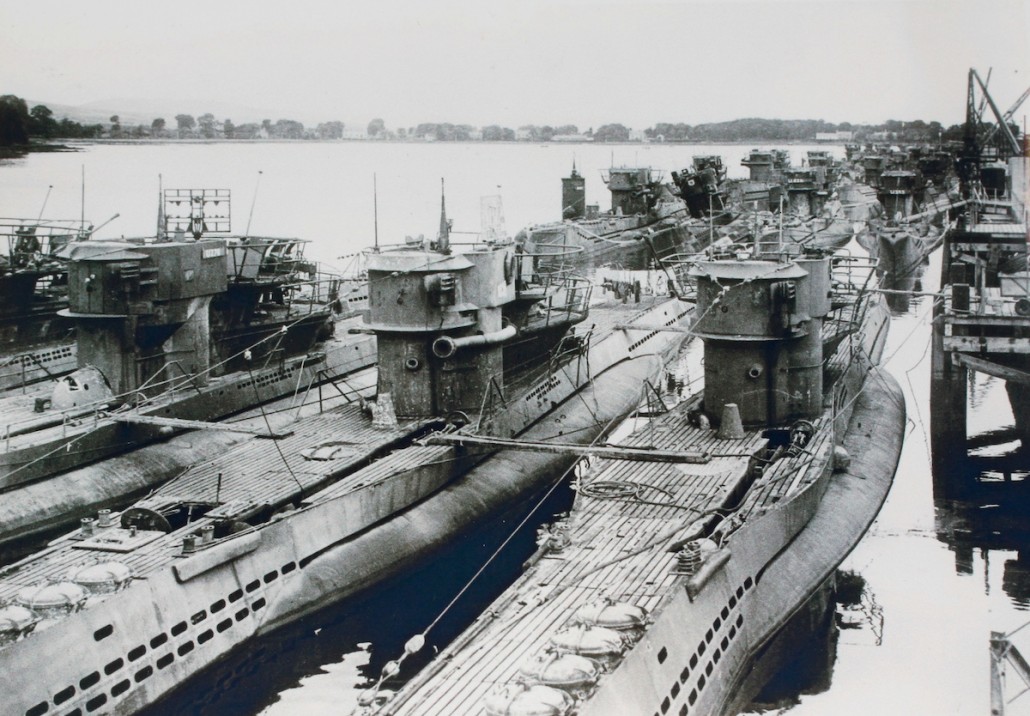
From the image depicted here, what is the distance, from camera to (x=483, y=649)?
34.3 ft

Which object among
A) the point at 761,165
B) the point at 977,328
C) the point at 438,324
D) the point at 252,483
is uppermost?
the point at 761,165

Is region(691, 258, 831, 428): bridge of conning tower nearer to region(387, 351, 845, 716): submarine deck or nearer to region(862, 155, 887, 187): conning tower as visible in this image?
region(387, 351, 845, 716): submarine deck

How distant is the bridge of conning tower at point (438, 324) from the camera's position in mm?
18250

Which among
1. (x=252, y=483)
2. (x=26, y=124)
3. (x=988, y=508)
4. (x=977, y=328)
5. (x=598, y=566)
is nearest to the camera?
(x=598, y=566)

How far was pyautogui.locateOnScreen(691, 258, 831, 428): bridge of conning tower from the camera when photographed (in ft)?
57.4

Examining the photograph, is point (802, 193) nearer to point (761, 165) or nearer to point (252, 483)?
point (761, 165)

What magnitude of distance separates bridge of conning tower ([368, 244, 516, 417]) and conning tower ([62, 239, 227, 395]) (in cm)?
348

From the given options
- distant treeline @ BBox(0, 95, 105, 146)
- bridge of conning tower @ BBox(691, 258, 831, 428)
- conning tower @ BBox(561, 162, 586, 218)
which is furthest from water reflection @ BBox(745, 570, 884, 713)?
conning tower @ BBox(561, 162, 586, 218)

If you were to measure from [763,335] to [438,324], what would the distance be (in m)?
5.44

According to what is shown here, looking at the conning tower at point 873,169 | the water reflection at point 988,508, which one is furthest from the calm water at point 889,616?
the conning tower at point 873,169

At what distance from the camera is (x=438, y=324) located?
18.4 meters

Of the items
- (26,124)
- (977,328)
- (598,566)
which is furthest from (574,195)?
(598,566)

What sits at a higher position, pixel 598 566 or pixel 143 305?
pixel 143 305

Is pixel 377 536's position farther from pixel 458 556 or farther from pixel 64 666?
pixel 64 666
